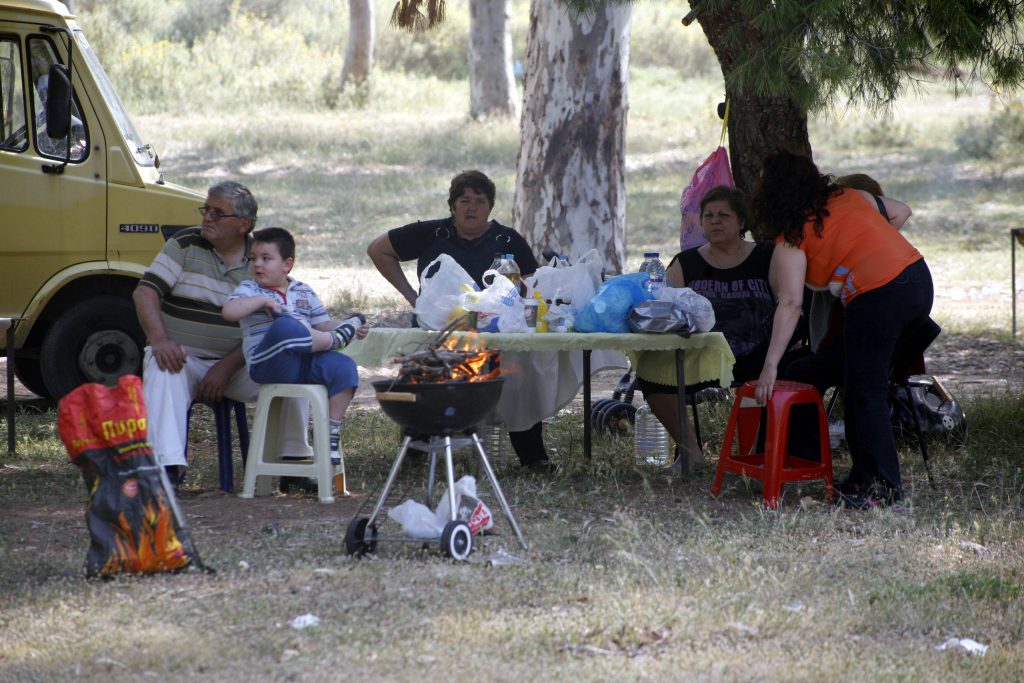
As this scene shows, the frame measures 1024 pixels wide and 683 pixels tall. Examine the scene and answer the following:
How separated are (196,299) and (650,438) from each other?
240 cm

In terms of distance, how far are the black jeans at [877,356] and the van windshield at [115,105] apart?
455cm

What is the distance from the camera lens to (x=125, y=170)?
7.81 metres

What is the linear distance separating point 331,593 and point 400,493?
5.60 feet

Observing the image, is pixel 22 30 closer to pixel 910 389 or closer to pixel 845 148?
pixel 910 389

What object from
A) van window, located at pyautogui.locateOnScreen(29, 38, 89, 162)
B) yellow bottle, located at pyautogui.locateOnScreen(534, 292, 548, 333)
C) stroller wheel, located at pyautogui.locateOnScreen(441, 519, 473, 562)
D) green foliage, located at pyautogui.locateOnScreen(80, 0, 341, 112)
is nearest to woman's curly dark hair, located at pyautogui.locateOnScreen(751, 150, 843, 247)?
yellow bottle, located at pyautogui.locateOnScreen(534, 292, 548, 333)

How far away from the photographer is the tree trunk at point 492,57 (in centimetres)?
2425

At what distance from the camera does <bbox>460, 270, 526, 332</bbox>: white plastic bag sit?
570 centimetres

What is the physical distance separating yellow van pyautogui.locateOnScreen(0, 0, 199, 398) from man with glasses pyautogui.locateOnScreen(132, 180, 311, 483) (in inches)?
81.8

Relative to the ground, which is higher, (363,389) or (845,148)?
(845,148)

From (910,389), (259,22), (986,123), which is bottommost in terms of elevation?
(910,389)

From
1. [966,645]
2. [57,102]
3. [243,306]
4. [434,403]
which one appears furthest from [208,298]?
[966,645]

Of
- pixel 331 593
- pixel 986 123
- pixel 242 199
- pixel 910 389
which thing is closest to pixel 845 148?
pixel 986 123

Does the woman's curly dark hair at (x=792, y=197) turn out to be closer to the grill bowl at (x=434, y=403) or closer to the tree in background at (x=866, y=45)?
the tree in background at (x=866, y=45)

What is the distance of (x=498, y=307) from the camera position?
572cm
